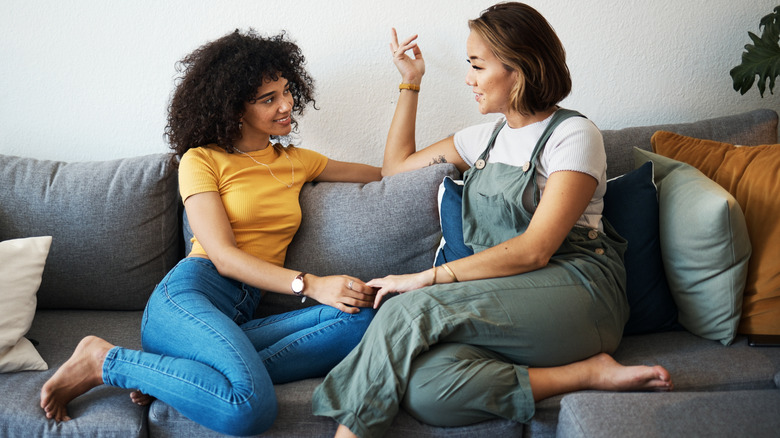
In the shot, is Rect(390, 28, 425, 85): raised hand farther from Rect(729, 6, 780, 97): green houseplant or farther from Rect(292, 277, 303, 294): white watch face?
Rect(729, 6, 780, 97): green houseplant

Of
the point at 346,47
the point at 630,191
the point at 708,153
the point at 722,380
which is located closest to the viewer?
the point at 722,380

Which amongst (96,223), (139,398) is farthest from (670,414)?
(96,223)

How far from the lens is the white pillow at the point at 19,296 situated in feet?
5.30

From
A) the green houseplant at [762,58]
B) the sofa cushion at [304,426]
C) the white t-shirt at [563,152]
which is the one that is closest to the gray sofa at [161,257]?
the sofa cushion at [304,426]

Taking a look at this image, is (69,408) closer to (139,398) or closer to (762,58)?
(139,398)

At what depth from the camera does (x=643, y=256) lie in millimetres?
1724

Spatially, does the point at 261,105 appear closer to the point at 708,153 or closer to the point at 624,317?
the point at 624,317

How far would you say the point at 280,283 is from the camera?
1691mm

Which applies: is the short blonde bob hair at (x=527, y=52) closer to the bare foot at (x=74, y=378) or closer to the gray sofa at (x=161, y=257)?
the gray sofa at (x=161, y=257)

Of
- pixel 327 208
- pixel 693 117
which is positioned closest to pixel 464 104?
pixel 327 208

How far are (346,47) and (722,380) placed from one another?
1506 mm

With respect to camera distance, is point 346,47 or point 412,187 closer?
point 412,187

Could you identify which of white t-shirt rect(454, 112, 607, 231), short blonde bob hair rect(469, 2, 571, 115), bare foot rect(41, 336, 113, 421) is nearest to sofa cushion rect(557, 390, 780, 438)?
white t-shirt rect(454, 112, 607, 231)

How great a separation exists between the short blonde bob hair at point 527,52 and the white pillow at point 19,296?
1.36m
